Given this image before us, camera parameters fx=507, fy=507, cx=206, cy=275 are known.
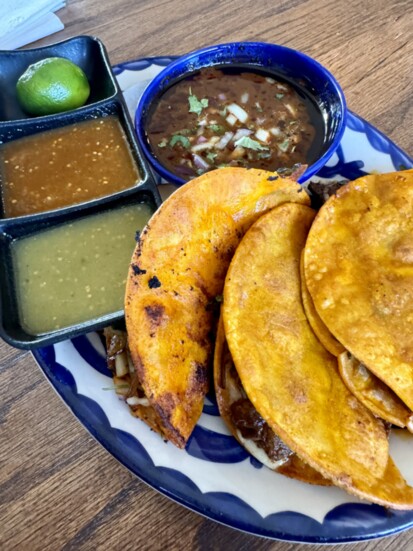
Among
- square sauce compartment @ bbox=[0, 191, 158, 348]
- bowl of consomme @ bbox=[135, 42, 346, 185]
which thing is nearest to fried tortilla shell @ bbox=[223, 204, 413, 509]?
square sauce compartment @ bbox=[0, 191, 158, 348]

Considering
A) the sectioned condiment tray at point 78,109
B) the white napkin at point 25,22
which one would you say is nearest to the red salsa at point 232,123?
the sectioned condiment tray at point 78,109

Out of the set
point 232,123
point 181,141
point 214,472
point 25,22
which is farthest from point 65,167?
point 214,472

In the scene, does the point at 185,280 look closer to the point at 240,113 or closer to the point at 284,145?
the point at 284,145

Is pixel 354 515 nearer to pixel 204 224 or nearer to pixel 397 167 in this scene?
pixel 204 224

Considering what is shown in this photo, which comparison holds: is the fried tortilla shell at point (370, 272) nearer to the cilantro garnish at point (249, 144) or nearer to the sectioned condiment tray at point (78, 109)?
the cilantro garnish at point (249, 144)

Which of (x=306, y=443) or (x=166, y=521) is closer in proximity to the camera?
(x=306, y=443)

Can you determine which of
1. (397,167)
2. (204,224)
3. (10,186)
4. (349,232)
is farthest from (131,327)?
(397,167)

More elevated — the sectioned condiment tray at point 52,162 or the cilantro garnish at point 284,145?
the sectioned condiment tray at point 52,162

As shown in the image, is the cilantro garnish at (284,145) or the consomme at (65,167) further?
the cilantro garnish at (284,145)
